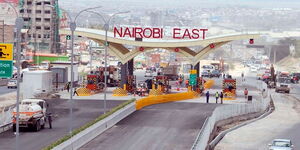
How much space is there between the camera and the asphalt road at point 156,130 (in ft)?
171

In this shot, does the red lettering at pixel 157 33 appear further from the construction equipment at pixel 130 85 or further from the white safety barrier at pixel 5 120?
the white safety barrier at pixel 5 120

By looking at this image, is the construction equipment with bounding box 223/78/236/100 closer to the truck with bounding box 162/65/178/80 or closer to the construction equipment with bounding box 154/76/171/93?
the construction equipment with bounding box 154/76/171/93

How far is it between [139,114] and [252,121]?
13.3 meters

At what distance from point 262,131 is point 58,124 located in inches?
821

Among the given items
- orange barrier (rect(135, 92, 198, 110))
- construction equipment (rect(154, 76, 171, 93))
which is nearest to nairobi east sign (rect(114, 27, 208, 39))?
construction equipment (rect(154, 76, 171, 93))

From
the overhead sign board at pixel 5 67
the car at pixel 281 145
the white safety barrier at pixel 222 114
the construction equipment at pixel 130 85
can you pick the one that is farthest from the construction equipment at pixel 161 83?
the overhead sign board at pixel 5 67

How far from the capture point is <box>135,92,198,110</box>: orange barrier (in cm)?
7919

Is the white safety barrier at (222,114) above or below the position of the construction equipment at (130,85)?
below

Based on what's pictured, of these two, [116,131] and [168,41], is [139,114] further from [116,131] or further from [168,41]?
[168,41]

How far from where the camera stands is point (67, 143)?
47.5 m

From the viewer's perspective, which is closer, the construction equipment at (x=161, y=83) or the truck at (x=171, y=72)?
the construction equipment at (x=161, y=83)

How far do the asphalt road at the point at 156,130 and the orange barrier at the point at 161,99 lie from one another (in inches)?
37.8

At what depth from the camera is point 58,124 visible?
2434 inches

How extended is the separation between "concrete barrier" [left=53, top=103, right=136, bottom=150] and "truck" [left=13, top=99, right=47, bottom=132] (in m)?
3.67
